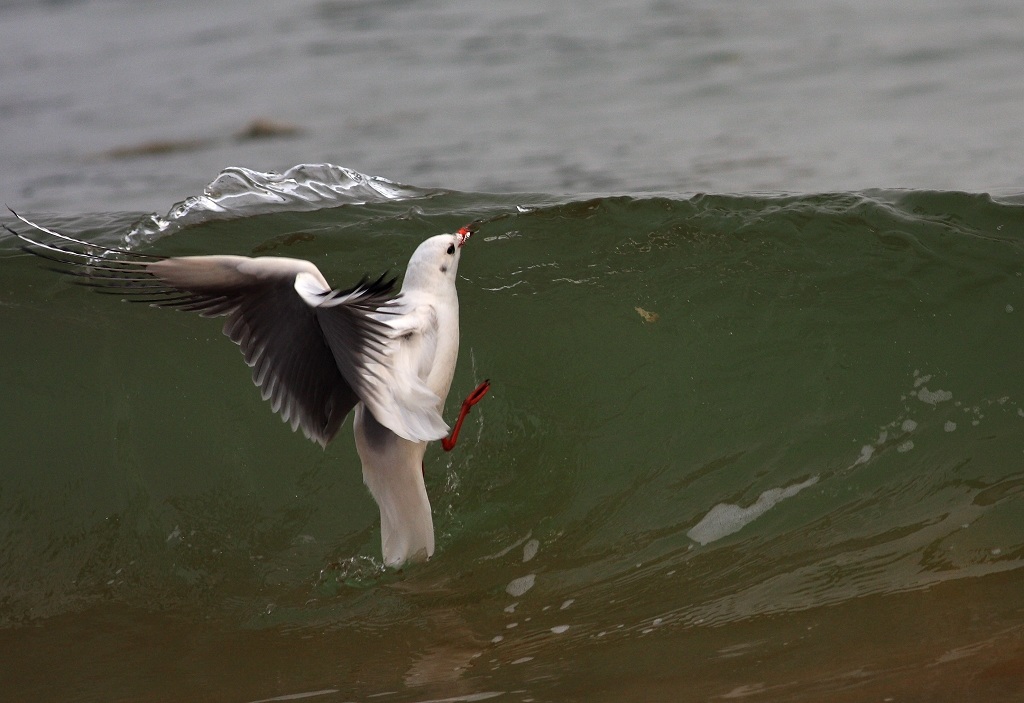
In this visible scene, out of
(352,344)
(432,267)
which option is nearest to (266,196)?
(432,267)

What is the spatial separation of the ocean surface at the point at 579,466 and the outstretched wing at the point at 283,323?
72 centimetres

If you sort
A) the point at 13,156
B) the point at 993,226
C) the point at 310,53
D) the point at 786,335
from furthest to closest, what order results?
the point at 310,53
the point at 13,156
the point at 993,226
the point at 786,335

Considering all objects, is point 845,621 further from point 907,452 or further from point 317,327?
point 317,327

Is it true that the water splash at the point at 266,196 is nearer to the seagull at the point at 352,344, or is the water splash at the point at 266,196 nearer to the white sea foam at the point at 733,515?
the seagull at the point at 352,344

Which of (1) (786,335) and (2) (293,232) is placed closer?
(1) (786,335)

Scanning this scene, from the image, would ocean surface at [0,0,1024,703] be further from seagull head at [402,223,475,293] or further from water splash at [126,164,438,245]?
seagull head at [402,223,475,293]

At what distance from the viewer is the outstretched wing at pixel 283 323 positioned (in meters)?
3.17

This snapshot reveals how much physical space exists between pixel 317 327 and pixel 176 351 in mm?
1693

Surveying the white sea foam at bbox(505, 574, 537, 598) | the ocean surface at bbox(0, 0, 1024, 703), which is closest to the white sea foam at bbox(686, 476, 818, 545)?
the ocean surface at bbox(0, 0, 1024, 703)

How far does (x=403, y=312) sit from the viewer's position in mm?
3408

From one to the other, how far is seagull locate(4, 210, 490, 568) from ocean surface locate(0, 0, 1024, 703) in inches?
18.6

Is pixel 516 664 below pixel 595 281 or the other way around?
below

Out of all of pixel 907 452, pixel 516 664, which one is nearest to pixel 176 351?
pixel 516 664

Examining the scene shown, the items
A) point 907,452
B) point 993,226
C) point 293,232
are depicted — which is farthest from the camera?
point 293,232
